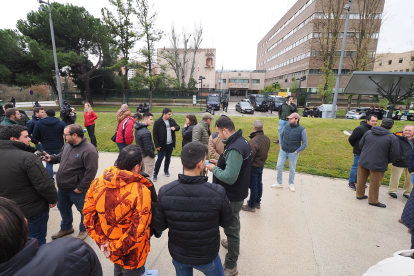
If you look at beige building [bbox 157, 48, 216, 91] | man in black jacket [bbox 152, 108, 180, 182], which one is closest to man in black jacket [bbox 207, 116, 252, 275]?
man in black jacket [bbox 152, 108, 180, 182]

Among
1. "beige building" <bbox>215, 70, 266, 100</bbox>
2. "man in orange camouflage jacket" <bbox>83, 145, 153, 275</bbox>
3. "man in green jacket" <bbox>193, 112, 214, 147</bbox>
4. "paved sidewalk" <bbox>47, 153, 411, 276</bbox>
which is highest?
"beige building" <bbox>215, 70, 266, 100</bbox>

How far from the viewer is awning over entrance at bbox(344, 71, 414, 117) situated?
7962 mm

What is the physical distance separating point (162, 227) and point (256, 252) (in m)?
1.90

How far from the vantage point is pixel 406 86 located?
28.3 feet

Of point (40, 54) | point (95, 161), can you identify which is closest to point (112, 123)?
point (95, 161)

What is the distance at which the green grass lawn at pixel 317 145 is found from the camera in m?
6.60

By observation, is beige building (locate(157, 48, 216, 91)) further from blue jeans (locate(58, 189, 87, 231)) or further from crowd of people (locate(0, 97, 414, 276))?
crowd of people (locate(0, 97, 414, 276))

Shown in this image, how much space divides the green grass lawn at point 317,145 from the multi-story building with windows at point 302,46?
61.0ft

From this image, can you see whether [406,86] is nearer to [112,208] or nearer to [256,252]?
[256,252]

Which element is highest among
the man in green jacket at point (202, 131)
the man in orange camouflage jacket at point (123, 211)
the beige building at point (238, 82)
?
the beige building at point (238, 82)

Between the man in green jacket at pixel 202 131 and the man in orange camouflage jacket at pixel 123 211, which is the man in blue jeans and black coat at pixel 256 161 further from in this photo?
the man in orange camouflage jacket at pixel 123 211

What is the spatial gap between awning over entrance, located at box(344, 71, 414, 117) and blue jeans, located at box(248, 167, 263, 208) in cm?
713

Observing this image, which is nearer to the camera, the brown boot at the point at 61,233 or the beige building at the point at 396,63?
the brown boot at the point at 61,233

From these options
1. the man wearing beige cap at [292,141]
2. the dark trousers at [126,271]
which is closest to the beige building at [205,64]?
the man wearing beige cap at [292,141]
